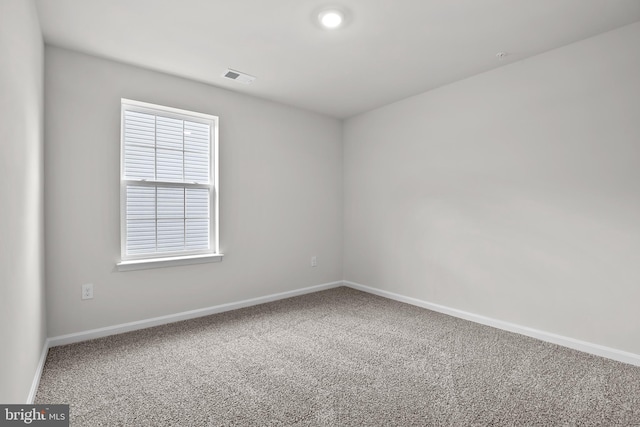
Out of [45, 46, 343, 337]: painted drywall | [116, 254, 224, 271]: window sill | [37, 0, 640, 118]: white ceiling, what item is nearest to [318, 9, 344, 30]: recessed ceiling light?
[37, 0, 640, 118]: white ceiling

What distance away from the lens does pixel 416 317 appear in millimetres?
3307

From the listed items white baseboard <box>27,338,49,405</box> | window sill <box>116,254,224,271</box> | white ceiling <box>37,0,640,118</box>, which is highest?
white ceiling <box>37,0,640,118</box>

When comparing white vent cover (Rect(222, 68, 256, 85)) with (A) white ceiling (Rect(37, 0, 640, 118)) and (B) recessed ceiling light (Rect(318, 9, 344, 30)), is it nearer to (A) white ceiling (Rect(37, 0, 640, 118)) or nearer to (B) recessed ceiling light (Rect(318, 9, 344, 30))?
(A) white ceiling (Rect(37, 0, 640, 118))

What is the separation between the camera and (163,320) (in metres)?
3.10

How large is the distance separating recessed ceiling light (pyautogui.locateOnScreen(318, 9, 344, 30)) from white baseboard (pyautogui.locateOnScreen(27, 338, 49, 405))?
2.84 metres

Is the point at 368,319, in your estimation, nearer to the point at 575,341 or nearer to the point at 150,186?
the point at 575,341

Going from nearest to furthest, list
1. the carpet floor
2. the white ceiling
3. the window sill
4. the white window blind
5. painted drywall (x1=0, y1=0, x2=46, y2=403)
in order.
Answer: painted drywall (x1=0, y1=0, x2=46, y2=403) → the carpet floor → the white ceiling → the window sill → the white window blind

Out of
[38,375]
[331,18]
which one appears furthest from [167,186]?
[331,18]

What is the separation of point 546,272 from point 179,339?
3117 millimetres

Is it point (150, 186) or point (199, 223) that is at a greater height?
point (150, 186)

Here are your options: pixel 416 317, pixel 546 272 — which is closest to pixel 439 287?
pixel 416 317

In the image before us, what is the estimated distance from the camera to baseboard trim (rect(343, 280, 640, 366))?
2369mm

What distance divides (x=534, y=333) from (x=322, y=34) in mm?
2993

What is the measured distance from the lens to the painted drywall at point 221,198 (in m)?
2.62
